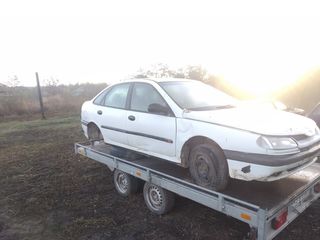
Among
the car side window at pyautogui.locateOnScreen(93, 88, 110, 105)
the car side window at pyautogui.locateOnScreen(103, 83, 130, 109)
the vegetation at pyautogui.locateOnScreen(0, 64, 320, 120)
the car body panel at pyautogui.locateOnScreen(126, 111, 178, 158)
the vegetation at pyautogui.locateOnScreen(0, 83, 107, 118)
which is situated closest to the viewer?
the car body panel at pyautogui.locateOnScreen(126, 111, 178, 158)

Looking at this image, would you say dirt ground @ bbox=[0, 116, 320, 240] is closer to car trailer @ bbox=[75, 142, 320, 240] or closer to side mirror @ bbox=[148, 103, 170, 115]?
car trailer @ bbox=[75, 142, 320, 240]

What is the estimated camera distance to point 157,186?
4.31 meters

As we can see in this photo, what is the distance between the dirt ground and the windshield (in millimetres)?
1433

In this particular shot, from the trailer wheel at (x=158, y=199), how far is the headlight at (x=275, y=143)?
164 centimetres


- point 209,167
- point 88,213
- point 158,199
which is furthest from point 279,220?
point 88,213

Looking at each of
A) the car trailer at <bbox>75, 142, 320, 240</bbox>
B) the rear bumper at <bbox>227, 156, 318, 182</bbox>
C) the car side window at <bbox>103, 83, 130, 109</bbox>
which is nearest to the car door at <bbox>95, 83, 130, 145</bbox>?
the car side window at <bbox>103, 83, 130, 109</bbox>

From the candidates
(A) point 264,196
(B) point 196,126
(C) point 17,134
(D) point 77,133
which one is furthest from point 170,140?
(C) point 17,134

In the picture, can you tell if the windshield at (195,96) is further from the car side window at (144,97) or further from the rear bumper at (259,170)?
the rear bumper at (259,170)

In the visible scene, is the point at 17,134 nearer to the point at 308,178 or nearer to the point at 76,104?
the point at 76,104

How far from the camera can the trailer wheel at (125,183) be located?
5011 mm

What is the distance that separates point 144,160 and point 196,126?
1516 millimetres

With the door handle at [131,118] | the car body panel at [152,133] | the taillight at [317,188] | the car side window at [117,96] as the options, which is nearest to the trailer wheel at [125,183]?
the car body panel at [152,133]

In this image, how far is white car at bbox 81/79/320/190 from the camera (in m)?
3.18

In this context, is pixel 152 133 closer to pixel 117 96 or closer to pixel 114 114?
pixel 114 114
